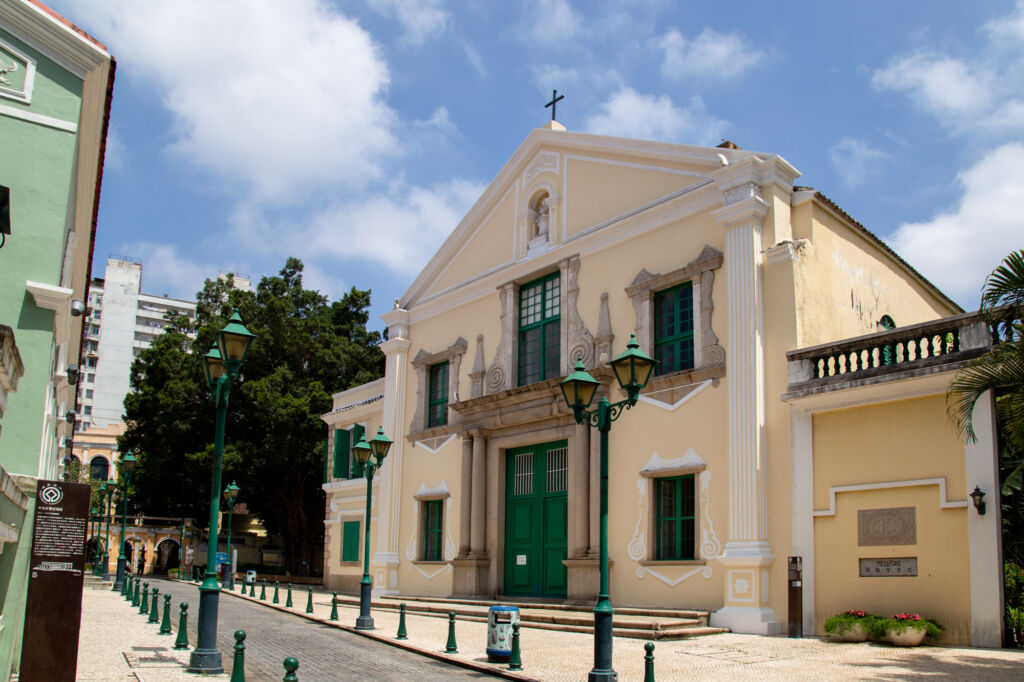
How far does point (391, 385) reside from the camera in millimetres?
26469

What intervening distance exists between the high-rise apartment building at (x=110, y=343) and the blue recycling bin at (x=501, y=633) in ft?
281

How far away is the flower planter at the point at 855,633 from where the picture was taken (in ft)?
44.6

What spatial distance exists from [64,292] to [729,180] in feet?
39.3

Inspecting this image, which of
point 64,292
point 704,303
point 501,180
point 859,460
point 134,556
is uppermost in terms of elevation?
point 501,180

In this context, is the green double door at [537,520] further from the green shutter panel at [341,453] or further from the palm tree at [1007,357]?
the palm tree at [1007,357]

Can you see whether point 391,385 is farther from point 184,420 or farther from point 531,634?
point 184,420

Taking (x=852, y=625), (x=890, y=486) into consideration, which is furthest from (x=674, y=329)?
(x=852, y=625)

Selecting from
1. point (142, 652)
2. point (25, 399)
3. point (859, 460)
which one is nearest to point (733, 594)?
point (859, 460)

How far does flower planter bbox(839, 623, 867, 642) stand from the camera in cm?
1358

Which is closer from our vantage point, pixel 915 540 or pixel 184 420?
pixel 915 540

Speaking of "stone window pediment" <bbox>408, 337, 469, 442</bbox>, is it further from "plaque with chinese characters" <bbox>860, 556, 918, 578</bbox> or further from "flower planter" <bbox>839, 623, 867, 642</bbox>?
"flower planter" <bbox>839, 623, 867, 642</bbox>

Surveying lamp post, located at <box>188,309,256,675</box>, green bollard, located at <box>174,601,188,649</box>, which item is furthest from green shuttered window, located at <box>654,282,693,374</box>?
green bollard, located at <box>174,601,188,649</box>

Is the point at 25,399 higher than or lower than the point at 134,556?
higher

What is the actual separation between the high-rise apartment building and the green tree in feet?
156
